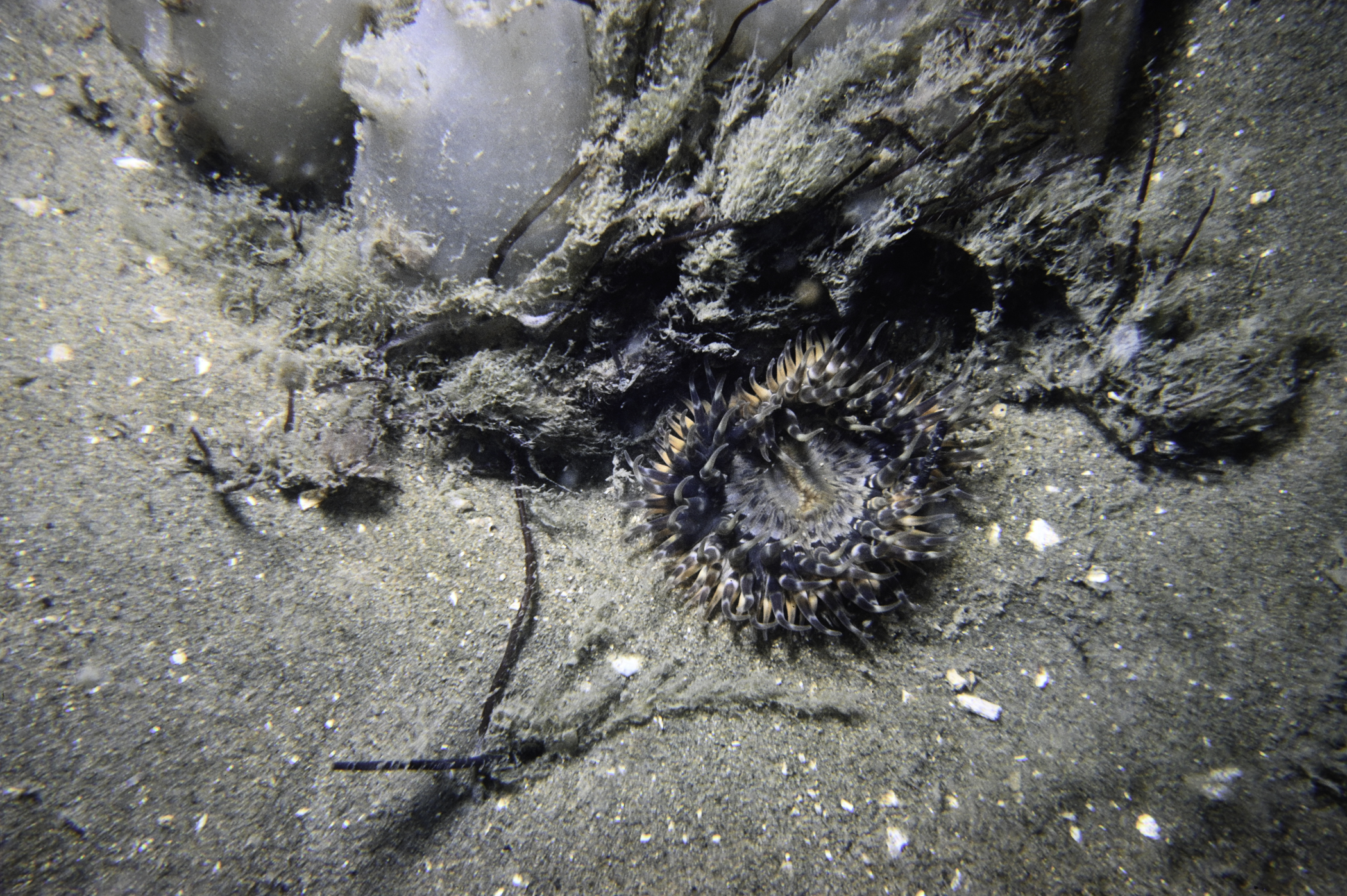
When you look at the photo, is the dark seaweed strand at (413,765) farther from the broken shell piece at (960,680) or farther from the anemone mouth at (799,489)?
the broken shell piece at (960,680)

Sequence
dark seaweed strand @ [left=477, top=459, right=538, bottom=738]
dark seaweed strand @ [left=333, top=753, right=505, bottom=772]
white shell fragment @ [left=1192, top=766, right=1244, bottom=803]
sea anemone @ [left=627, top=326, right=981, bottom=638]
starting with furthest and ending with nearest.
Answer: sea anemone @ [left=627, top=326, right=981, bottom=638] → dark seaweed strand @ [left=477, top=459, right=538, bottom=738] → dark seaweed strand @ [left=333, top=753, right=505, bottom=772] → white shell fragment @ [left=1192, top=766, right=1244, bottom=803]

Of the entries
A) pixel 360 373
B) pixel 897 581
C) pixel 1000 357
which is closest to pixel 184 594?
pixel 360 373

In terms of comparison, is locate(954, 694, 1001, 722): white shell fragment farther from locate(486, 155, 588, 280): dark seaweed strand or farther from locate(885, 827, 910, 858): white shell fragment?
locate(486, 155, 588, 280): dark seaweed strand

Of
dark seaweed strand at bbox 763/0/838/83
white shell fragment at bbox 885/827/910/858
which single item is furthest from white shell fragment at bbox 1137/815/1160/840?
dark seaweed strand at bbox 763/0/838/83

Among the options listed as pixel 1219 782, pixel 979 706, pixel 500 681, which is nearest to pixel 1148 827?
pixel 1219 782

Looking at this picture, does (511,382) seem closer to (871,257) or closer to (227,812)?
(871,257)

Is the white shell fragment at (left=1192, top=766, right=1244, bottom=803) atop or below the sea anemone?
below

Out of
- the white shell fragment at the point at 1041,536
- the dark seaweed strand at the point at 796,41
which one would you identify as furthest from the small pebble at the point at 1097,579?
the dark seaweed strand at the point at 796,41
